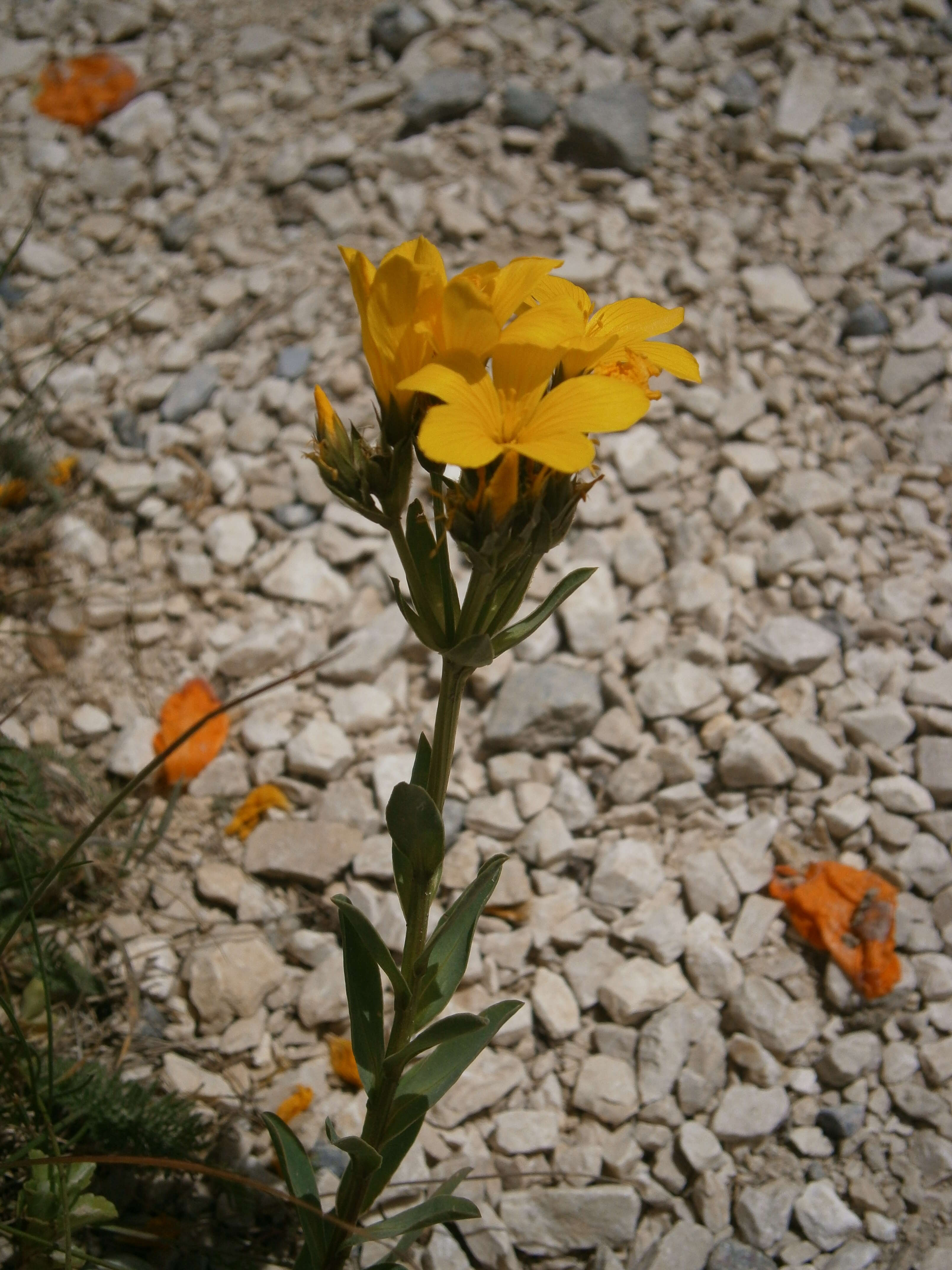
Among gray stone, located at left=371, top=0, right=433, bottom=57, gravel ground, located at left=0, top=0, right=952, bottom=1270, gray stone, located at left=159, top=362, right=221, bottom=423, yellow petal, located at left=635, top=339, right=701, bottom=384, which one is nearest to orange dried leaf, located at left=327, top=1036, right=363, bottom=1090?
gravel ground, located at left=0, top=0, right=952, bottom=1270

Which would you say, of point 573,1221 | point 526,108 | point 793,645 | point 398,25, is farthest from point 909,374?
point 573,1221

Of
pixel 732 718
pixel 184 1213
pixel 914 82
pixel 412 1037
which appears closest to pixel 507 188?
pixel 914 82

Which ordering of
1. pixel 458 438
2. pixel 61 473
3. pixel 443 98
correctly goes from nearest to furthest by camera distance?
pixel 458 438 → pixel 61 473 → pixel 443 98

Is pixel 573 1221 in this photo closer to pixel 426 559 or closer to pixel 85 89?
pixel 426 559

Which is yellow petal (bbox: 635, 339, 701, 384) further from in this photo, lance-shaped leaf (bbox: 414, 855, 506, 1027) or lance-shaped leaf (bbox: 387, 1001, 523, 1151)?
lance-shaped leaf (bbox: 387, 1001, 523, 1151)

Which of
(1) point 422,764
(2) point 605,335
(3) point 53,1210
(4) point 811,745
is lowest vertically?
(3) point 53,1210

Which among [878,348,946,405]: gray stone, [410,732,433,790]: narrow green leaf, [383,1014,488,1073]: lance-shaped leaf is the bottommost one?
[383,1014,488,1073]: lance-shaped leaf

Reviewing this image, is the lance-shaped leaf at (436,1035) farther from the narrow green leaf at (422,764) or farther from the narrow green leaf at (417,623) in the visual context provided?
the narrow green leaf at (417,623)
